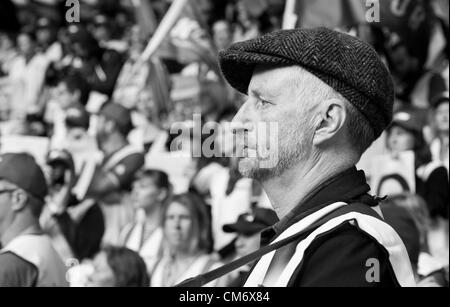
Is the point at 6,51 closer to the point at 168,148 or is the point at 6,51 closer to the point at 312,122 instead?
the point at 168,148

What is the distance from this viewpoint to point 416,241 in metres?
4.52

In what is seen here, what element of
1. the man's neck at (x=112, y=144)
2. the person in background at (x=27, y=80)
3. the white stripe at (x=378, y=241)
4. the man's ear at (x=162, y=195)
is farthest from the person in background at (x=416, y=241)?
the person in background at (x=27, y=80)

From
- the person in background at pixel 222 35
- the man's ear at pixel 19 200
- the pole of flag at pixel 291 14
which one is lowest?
the man's ear at pixel 19 200

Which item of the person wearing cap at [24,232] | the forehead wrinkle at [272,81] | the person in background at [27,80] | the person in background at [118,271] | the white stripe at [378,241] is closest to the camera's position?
the white stripe at [378,241]

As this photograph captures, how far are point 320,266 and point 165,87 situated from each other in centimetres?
782

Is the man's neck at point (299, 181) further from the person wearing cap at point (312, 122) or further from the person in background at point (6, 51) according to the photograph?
the person in background at point (6, 51)

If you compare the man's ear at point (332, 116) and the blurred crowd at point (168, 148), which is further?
the blurred crowd at point (168, 148)

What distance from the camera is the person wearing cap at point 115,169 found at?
751cm

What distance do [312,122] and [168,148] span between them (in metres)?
6.09

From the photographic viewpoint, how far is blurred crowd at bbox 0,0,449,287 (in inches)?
212

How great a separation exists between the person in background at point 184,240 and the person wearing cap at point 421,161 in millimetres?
1454

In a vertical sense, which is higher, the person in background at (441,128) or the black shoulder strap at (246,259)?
the black shoulder strap at (246,259)
